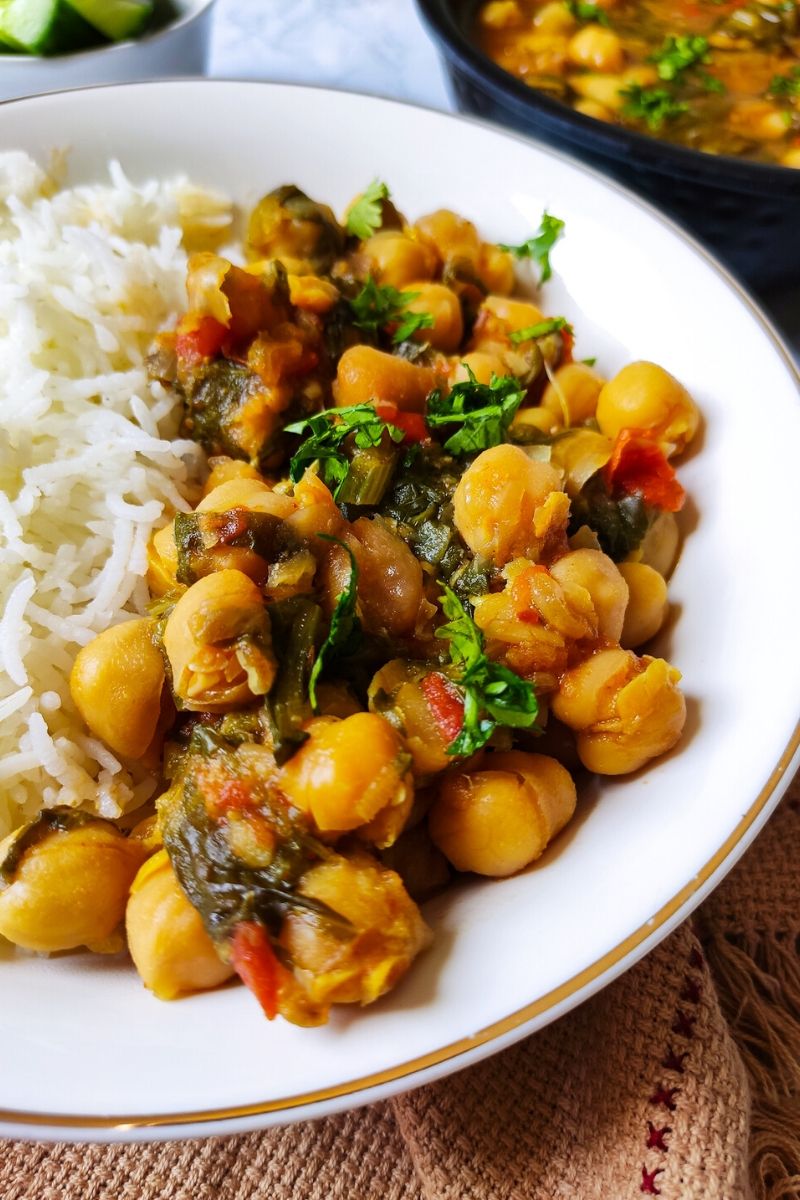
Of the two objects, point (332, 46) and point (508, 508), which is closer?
point (508, 508)

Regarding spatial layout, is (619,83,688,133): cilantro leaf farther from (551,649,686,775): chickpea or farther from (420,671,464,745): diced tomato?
(420,671,464,745): diced tomato

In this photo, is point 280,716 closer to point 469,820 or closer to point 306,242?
point 469,820

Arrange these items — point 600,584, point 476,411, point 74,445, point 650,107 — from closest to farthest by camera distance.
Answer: point 600,584, point 476,411, point 74,445, point 650,107

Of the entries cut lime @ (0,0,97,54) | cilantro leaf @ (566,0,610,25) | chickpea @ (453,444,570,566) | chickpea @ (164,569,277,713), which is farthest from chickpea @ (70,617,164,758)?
cilantro leaf @ (566,0,610,25)

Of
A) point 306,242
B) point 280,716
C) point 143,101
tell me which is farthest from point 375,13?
point 280,716

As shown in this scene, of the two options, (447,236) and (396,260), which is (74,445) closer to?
(396,260)

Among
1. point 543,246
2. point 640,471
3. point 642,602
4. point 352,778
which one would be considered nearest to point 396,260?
point 543,246

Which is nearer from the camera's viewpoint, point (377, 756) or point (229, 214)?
point (377, 756)
